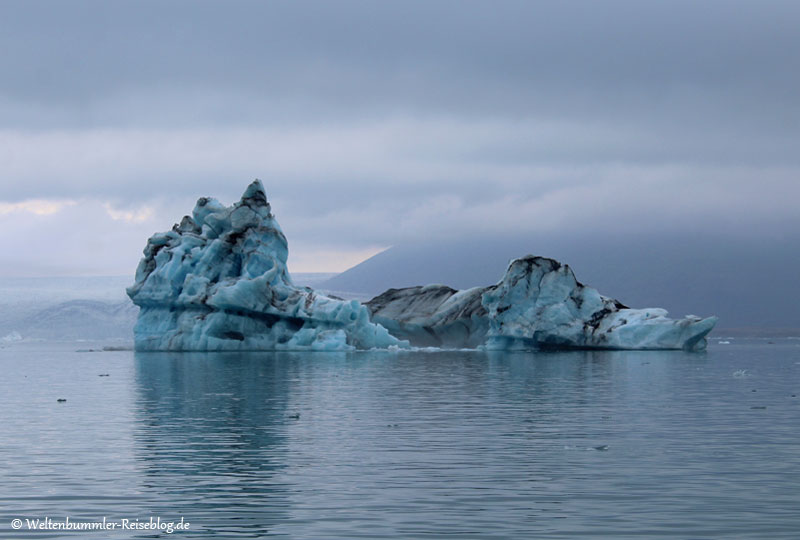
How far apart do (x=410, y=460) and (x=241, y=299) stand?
40158 millimetres

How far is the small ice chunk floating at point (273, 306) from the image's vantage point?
5719 cm

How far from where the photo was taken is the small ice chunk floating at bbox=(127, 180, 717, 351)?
57188mm

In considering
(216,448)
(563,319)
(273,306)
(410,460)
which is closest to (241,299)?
(273,306)

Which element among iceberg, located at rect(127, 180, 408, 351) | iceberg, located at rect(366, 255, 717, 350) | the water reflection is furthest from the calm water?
iceberg, located at rect(366, 255, 717, 350)

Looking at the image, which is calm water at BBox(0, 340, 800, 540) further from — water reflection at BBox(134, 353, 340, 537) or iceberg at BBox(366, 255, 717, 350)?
iceberg at BBox(366, 255, 717, 350)

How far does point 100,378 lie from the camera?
3884cm

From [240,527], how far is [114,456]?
6.03 m

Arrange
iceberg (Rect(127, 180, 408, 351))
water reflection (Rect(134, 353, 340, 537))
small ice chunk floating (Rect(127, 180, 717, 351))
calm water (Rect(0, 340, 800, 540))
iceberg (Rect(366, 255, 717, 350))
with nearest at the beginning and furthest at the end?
calm water (Rect(0, 340, 800, 540)), water reflection (Rect(134, 353, 340, 537)), iceberg (Rect(127, 180, 408, 351)), small ice chunk floating (Rect(127, 180, 717, 351)), iceberg (Rect(366, 255, 717, 350))

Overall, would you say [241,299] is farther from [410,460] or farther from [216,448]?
[410,460]

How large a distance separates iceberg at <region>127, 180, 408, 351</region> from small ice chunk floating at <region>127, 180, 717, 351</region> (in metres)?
0.06

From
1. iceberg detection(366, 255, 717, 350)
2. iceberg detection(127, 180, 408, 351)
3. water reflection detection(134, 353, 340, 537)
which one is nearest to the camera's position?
water reflection detection(134, 353, 340, 537)

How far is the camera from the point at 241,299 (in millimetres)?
55406

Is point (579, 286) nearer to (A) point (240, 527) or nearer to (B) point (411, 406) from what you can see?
(B) point (411, 406)

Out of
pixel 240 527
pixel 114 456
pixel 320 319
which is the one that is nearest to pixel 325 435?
pixel 114 456
